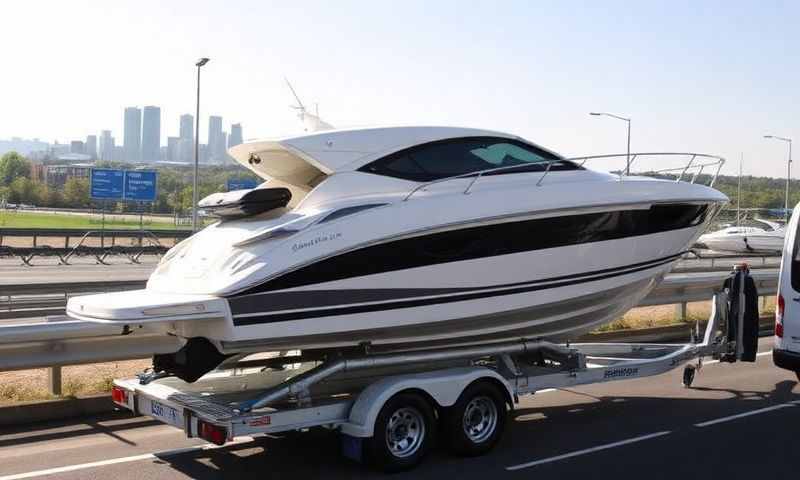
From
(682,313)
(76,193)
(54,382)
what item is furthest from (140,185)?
(76,193)

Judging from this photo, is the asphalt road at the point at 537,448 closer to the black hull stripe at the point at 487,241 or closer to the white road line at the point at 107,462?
the white road line at the point at 107,462

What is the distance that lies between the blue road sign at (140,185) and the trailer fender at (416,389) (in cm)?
4223

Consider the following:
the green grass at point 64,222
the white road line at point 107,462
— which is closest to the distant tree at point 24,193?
the green grass at point 64,222

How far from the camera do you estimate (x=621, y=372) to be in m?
9.32

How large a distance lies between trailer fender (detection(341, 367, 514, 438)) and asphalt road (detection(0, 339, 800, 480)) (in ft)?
1.59

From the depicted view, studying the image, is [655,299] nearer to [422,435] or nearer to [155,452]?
[422,435]

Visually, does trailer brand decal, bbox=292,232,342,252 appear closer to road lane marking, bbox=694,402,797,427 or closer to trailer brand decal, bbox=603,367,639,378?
trailer brand decal, bbox=603,367,639,378

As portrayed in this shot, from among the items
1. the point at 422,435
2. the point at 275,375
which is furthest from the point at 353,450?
the point at 275,375

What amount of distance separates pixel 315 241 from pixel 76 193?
88934mm

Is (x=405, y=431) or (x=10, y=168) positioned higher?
(x=10, y=168)

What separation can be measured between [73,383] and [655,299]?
8811mm

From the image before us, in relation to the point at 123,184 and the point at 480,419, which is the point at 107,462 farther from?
the point at 123,184

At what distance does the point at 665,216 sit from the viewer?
382 inches

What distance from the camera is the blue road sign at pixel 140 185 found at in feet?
157
